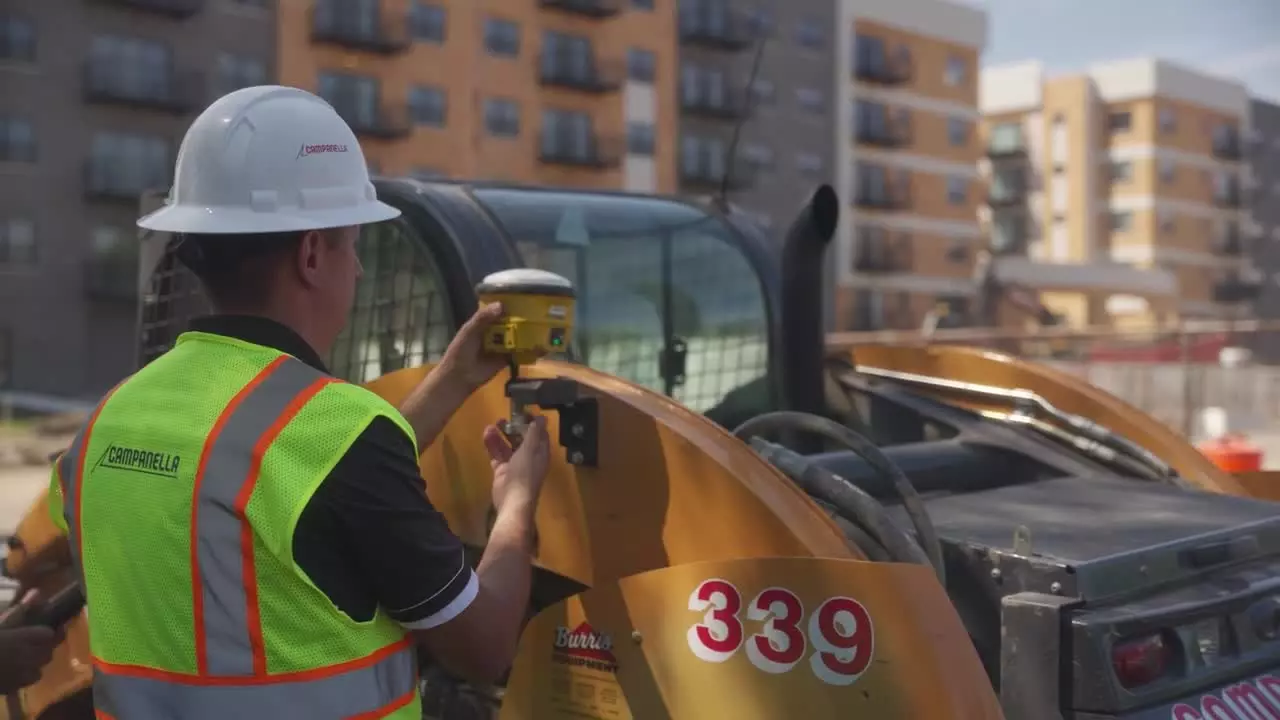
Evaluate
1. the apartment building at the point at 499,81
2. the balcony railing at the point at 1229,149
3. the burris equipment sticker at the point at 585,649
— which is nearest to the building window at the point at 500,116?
the apartment building at the point at 499,81

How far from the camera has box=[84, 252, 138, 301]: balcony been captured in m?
35.6

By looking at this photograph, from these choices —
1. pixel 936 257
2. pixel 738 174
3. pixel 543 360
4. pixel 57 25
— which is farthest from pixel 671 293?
pixel 936 257

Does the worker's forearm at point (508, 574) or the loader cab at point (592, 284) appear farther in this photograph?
the loader cab at point (592, 284)

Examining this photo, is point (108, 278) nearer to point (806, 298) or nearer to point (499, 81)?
point (499, 81)

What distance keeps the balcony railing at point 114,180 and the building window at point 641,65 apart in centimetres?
1692

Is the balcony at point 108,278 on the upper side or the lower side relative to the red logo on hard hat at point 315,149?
upper

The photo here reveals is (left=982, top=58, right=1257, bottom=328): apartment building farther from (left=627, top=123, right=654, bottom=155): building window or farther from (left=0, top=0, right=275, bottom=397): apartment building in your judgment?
(left=0, top=0, right=275, bottom=397): apartment building

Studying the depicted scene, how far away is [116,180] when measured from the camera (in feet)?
118

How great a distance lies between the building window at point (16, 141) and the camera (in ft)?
112

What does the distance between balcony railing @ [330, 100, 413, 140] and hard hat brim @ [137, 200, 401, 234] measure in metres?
38.1

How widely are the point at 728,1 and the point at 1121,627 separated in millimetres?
48596

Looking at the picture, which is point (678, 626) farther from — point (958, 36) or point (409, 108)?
point (958, 36)

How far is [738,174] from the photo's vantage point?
155 feet

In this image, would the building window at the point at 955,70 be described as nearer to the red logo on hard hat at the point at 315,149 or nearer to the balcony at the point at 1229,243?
the balcony at the point at 1229,243
